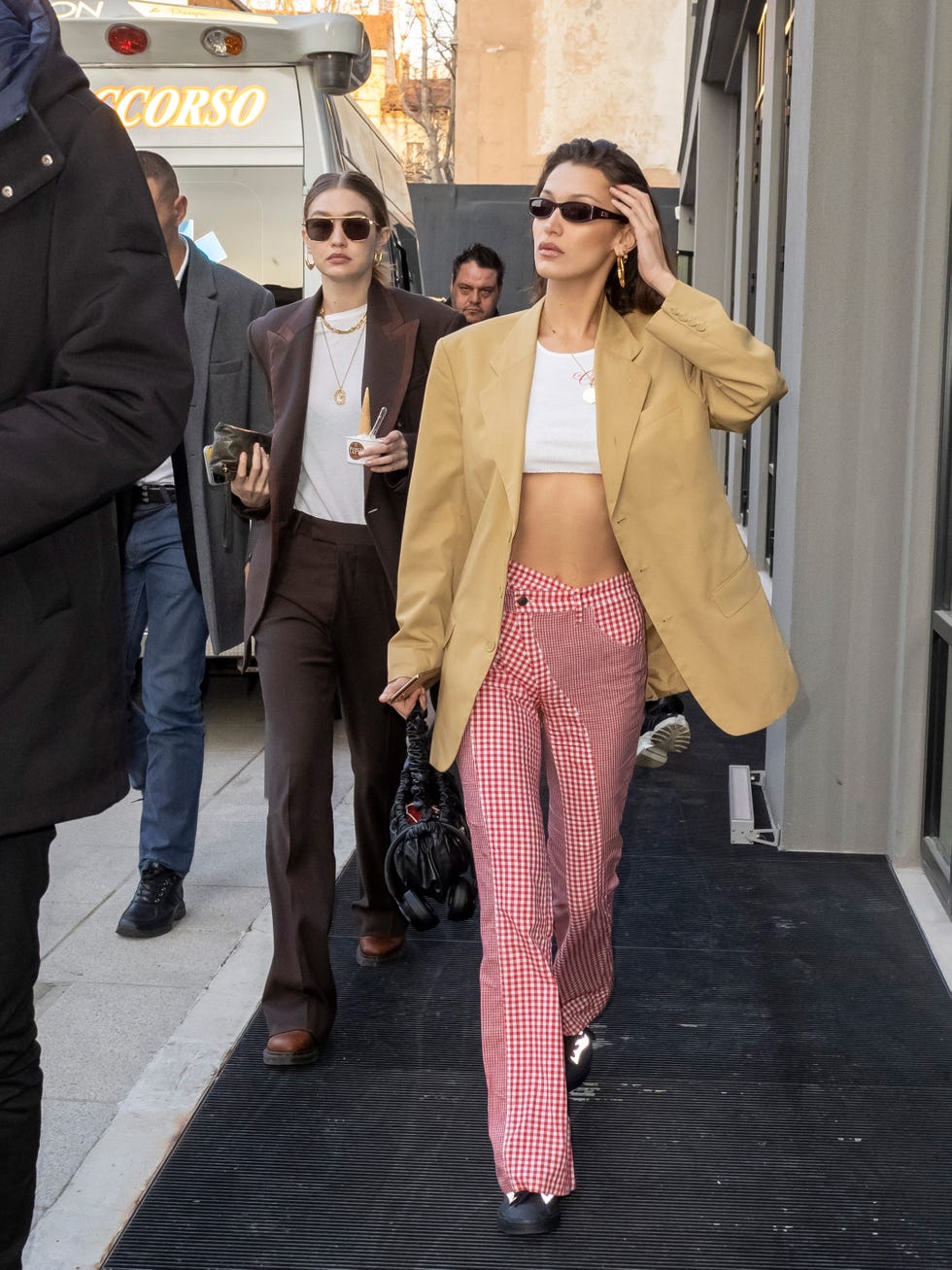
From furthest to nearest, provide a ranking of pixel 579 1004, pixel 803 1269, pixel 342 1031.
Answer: pixel 342 1031 < pixel 579 1004 < pixel 803 1269

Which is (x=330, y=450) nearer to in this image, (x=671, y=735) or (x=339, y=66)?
(x=671, y=735)

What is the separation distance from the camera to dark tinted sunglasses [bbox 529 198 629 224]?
3459mm

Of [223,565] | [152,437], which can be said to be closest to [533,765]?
[152,437]

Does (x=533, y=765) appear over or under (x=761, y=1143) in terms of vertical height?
over

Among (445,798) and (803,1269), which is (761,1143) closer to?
(803,1269)

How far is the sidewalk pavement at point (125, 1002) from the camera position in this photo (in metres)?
3.46

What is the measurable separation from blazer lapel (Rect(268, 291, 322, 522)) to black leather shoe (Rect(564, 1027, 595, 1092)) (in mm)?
1610

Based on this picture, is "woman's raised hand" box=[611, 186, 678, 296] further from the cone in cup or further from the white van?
the white van

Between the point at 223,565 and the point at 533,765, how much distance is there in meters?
1.99

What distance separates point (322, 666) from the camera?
434 centimetres

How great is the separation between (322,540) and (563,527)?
1.02 m

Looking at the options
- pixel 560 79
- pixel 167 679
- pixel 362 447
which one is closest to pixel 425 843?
pixel 362 447

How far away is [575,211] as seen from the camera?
346 centimetres

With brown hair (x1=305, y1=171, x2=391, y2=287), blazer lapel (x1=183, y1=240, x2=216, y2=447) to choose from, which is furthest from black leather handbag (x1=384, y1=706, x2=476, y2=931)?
blazer lapel (x1=183, y1=240, x2=216, y2=447)
